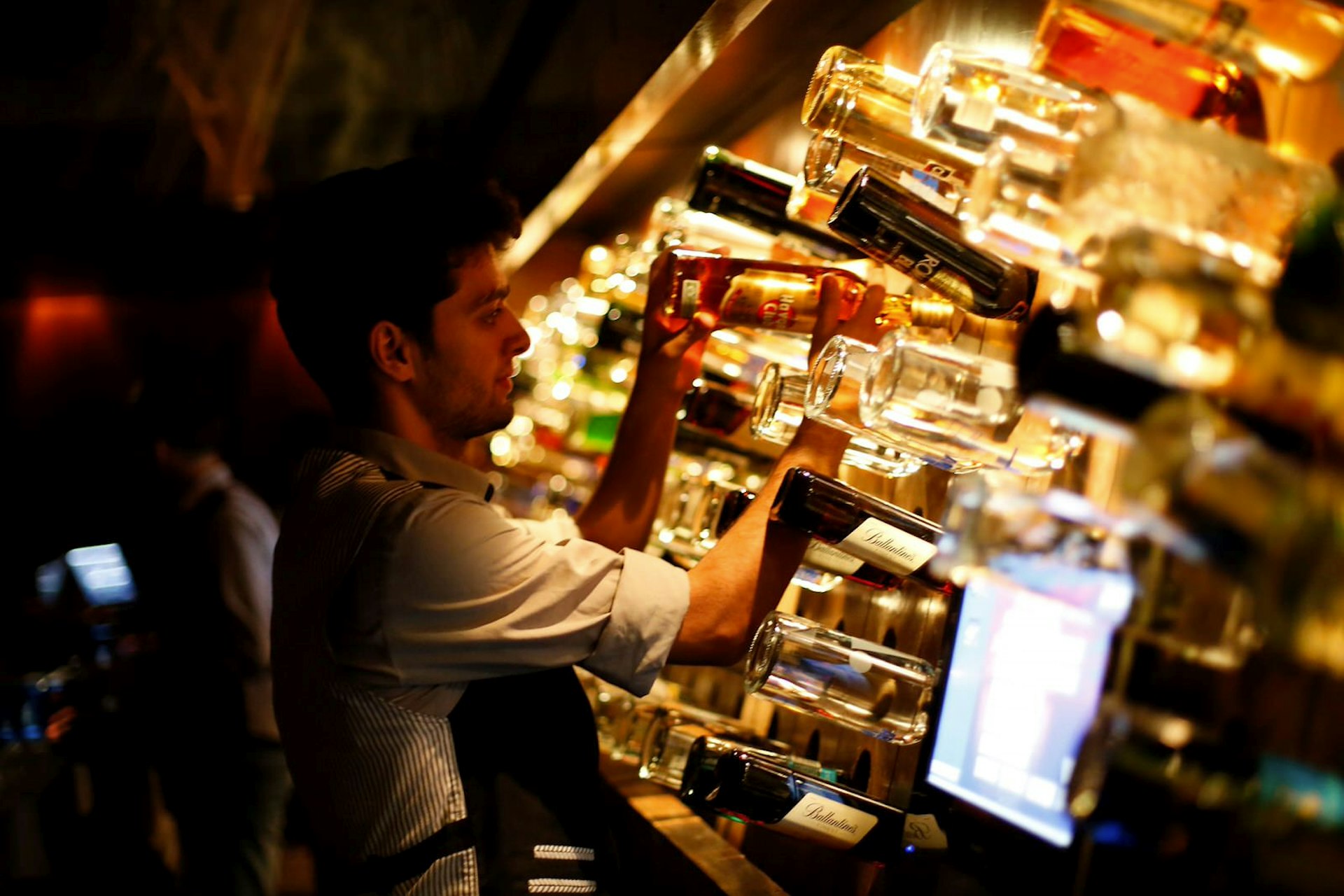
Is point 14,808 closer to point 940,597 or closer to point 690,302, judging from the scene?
point 690,302

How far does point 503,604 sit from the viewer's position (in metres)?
1.32

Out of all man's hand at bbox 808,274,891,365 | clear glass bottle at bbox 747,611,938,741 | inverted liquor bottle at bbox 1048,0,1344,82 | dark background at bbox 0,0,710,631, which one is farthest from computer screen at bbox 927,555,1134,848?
dark background at bbox 0,0,710,631

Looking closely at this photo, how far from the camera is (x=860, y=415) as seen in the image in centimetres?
116

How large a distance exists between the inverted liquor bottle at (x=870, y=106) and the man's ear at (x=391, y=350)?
2.26 ft

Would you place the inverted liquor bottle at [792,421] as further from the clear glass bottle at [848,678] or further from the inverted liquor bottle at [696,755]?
the inverted liquor bottle at [696,755]

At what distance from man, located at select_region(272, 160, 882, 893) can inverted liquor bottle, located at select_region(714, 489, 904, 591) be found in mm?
105

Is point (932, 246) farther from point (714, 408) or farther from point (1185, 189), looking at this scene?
point (714, 408)

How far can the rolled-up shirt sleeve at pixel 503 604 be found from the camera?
132 cm

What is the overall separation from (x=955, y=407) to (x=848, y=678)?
1.44 feet

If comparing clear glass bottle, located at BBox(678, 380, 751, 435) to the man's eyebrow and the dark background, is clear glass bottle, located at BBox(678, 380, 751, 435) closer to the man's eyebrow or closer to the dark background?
the man's eyebrow

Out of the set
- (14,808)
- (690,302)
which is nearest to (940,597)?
(690,302)

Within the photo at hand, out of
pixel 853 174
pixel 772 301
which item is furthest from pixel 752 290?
pixel 853 174

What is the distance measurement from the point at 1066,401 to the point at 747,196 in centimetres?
97

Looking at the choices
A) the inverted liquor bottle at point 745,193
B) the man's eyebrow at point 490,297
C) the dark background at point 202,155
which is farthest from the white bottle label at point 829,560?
the dark background at point 202,155
